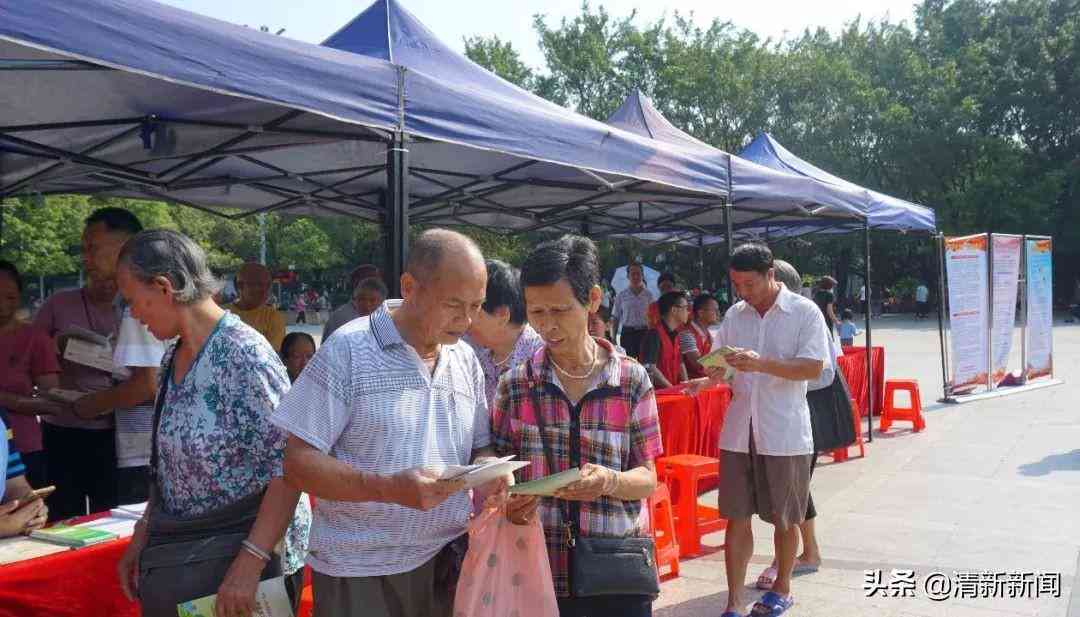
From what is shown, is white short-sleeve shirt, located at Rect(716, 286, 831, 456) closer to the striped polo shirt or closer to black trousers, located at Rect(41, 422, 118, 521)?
the striped polo shirt

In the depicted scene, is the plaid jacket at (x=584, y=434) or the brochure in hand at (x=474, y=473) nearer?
the brochure in hand at (x=474, y=473)

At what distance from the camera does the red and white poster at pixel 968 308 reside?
35.1 ft

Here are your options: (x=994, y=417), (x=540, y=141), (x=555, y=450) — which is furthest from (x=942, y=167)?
(x=555, y=450)

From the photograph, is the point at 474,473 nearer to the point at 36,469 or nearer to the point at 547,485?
the point at 547,485

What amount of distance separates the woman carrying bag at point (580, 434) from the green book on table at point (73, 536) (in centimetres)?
148

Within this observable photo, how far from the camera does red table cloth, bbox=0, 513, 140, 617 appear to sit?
2652 mm

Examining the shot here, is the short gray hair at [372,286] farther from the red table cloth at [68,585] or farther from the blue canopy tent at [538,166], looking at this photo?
the red table cloth at [68,585]

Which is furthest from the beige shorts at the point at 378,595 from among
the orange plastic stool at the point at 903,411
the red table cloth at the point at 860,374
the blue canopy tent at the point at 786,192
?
the orange plastic stool at the point at 903,411

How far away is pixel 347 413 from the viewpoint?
79.7 inches

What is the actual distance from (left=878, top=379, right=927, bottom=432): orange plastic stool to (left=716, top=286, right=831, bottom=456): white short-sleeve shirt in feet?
19.6

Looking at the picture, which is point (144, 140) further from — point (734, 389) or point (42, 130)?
point (734, 389)

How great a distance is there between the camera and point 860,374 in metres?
9.53

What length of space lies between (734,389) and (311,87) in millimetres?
2400

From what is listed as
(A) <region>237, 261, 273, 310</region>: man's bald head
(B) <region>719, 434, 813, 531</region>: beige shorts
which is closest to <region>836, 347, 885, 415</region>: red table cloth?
(B) <region>719, 434, 813, 531</region>: beige shorts
